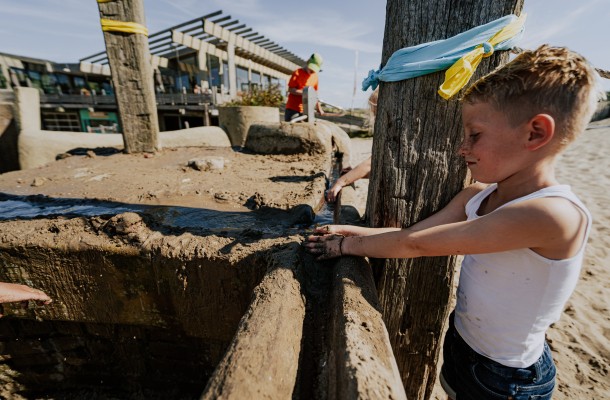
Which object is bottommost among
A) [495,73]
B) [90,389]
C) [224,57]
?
[90,389]

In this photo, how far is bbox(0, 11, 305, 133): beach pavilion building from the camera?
13.9 meters

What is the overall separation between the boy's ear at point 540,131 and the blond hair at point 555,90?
0.09 feet

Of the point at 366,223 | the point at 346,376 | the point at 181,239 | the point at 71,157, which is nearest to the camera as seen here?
the point at 346,376

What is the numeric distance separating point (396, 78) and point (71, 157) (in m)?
5.19

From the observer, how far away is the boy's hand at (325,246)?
1.56m

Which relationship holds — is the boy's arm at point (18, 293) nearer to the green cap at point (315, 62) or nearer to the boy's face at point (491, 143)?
the boy's face at point (491, 143)

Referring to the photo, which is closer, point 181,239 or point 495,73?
point 495,73

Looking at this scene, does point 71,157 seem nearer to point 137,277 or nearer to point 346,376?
point 137,277

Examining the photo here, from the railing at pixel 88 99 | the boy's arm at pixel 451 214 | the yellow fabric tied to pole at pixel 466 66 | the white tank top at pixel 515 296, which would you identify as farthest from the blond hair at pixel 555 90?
the railing at pixel 88 99

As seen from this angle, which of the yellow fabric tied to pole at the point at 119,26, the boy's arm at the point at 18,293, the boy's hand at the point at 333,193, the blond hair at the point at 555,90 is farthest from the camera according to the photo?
the yellow fabric tied to pole at the point at 119,26

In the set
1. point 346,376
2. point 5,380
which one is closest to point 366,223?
point 346,376

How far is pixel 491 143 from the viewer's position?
114 cm

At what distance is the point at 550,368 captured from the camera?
1.33m

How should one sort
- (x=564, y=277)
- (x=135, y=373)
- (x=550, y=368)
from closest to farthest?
(x=564, y=277), (x=550, y=368), (x=135, y=373)
